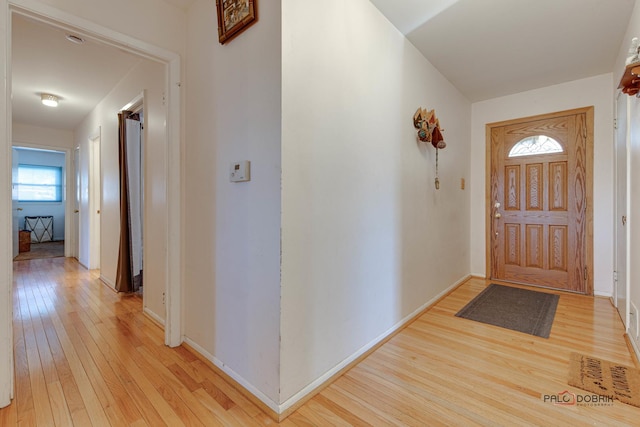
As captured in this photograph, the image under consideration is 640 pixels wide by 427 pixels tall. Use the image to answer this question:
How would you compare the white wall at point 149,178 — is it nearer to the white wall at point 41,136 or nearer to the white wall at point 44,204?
the white wall at point 41,136

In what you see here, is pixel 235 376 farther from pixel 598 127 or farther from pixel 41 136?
pixel 41 136

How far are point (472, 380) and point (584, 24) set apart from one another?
9.07 ft

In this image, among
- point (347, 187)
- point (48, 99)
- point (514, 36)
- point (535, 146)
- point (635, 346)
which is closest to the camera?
point (347, 187)

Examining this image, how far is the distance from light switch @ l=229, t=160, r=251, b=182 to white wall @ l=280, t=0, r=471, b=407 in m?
0.26

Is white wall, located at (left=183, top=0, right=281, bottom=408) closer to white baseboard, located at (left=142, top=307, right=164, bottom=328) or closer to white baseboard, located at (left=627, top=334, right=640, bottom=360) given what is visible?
white baseboard, located at (left=142, top=307, right=164, bottom=328)

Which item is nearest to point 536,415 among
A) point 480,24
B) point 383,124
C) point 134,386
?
point 383,124

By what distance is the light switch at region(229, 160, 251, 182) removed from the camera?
1.51m

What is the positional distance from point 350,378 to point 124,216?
2.81 meters

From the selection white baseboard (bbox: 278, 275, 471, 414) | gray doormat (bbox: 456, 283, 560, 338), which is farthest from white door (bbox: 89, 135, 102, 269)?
gray doormat (bbox: 456, 283, 560, 338)

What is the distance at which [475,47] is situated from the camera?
258cm

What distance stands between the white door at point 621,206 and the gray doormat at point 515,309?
49 cm

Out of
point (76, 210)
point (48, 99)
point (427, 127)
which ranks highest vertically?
point (48, 99)

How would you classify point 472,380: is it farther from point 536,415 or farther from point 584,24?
point 584,24

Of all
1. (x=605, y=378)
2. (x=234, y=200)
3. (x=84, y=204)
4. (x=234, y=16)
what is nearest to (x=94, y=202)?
(x=84, y=204)
